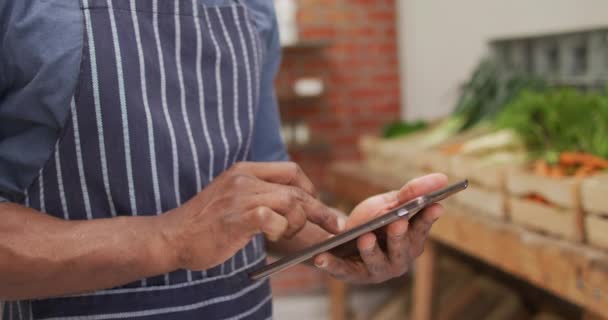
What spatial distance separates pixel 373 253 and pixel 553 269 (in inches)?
44.2

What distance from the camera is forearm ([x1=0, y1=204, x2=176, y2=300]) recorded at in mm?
685

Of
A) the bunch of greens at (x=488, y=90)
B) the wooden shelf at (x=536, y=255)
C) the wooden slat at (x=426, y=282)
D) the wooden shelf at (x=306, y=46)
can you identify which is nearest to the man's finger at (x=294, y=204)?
the wooden shelf at (x=536, y=255)

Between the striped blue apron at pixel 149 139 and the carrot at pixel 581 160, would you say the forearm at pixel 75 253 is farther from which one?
the carrot at pixel 581 160

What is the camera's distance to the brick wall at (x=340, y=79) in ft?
14.5

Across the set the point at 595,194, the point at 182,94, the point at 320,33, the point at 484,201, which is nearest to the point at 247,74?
the point at 182,94

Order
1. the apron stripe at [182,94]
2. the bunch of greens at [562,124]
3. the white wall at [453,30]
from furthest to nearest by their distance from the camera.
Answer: the white wall at [453,30] → the bunch of greens at [562,124] → the apron stripe at [182,94]

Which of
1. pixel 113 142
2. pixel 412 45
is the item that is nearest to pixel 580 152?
pixel 113 142

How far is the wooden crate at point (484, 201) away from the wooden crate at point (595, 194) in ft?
1.26

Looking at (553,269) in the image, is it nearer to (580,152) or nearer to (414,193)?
(580,152)

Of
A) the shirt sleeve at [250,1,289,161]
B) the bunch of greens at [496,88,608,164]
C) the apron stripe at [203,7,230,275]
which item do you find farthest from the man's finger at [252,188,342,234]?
the bunch of greens at [496,88,608,164]

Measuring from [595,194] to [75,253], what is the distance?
138 centimetres

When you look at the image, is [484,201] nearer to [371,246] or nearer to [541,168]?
[541,168]

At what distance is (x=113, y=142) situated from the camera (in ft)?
2.64

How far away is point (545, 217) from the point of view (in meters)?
1.89
